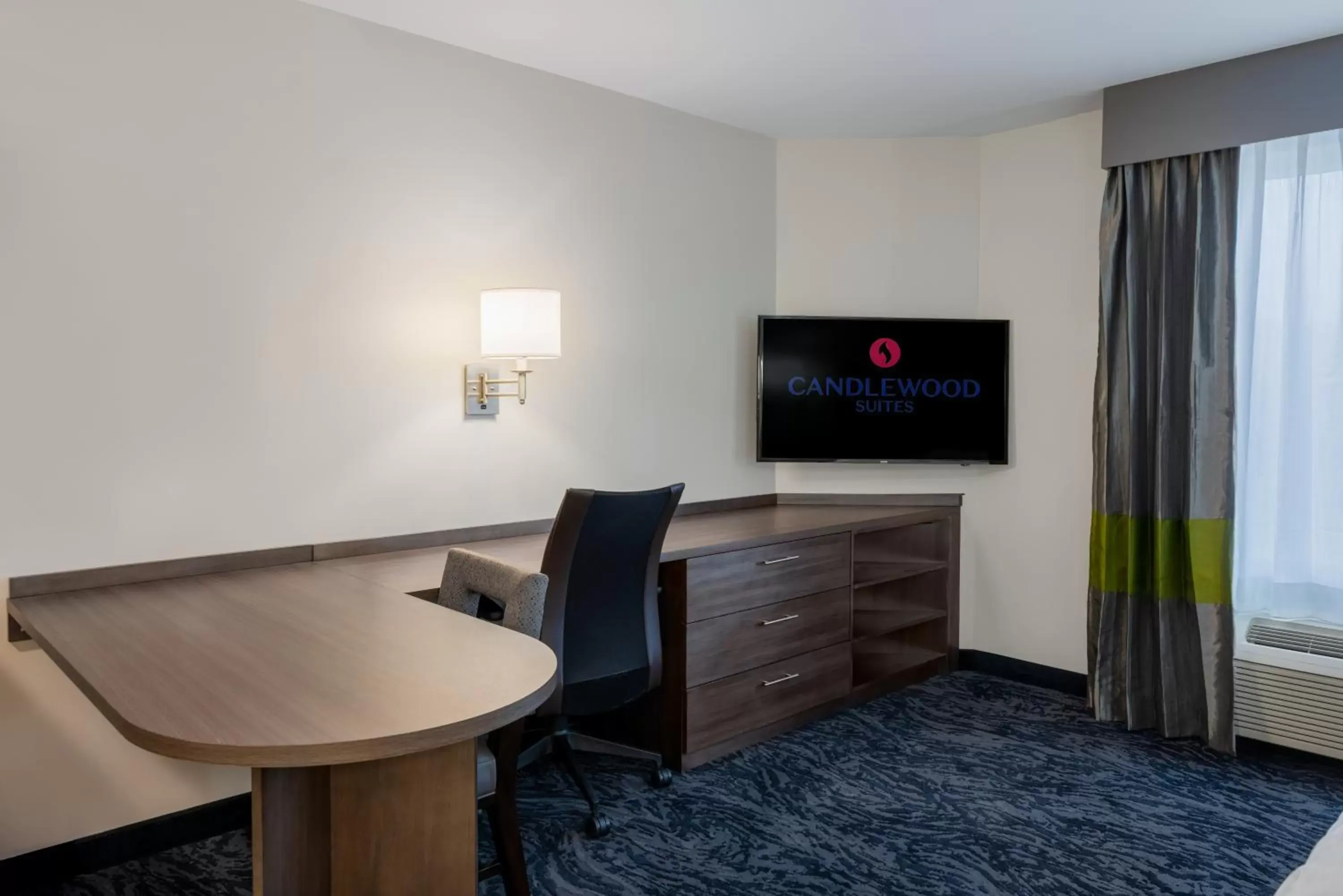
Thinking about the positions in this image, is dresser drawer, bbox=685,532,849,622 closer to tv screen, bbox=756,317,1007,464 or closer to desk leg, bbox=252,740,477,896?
tv screen, bbox=756,317,1007,464

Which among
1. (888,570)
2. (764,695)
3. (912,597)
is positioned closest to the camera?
(764,695)

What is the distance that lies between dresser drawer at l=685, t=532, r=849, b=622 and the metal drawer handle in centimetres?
6

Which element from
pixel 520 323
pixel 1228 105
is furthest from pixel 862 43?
pixel 520 323

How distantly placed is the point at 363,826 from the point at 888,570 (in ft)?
9.25

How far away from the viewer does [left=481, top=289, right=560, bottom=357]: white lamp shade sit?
3.12 meters

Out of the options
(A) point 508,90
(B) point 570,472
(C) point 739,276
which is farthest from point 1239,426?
(A) point 508,90

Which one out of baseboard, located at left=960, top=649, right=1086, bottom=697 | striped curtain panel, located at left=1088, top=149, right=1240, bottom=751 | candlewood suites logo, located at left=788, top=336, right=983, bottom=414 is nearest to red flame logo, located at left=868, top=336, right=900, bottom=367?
candlewood suites logo, located at left=788, top=336, right=983, bottom=414

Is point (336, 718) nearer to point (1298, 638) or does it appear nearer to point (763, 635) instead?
point (763, 635)

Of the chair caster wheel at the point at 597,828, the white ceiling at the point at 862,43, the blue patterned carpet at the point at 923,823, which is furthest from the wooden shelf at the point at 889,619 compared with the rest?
the white ceiling at the point at 862,43

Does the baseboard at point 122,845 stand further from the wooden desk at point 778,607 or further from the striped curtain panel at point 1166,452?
the striped curtain panel at point 1166,452

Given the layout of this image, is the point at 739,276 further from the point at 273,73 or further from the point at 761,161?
the point at 273,73

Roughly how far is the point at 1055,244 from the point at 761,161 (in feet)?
4.29

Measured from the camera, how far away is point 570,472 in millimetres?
3643

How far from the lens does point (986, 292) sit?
4363mm
